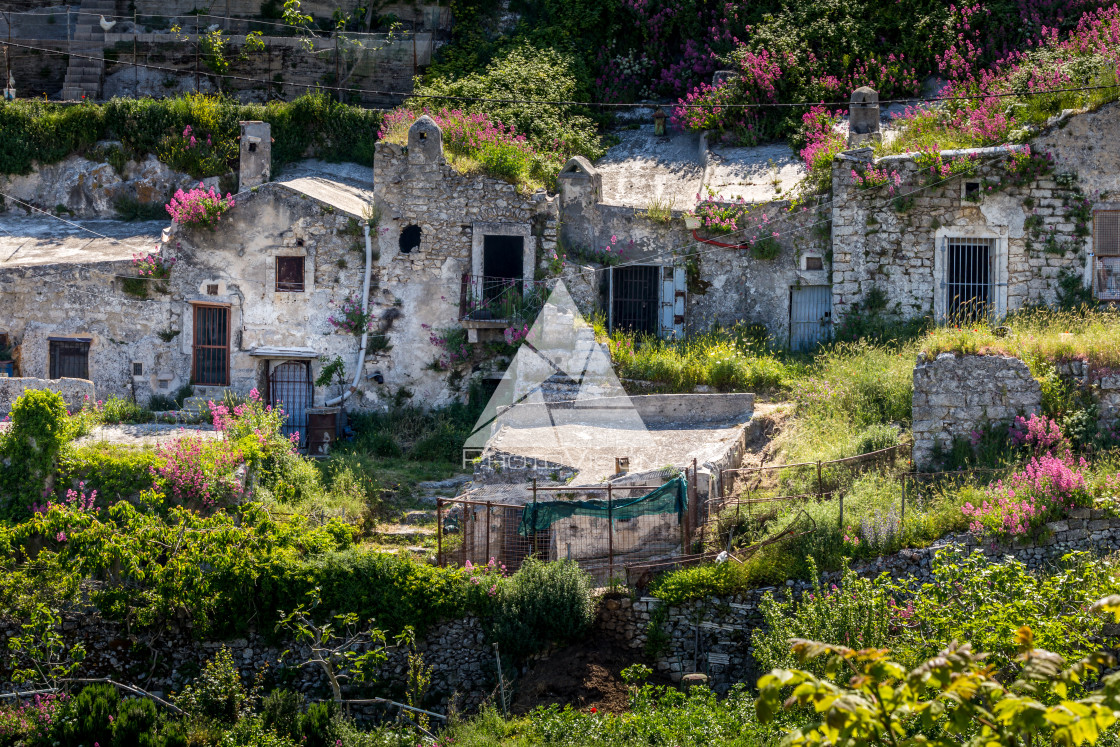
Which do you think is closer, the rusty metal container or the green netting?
the green netting

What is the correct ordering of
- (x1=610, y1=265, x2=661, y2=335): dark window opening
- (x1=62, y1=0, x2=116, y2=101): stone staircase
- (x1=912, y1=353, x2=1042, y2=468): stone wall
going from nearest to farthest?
(x1=912, y1=353, x2=1042, y2=468): stone wall → (x1=610, y1=265, x2=661, y2=335): dark window opening → (x1=62, y1=0, x2=116, y2=101): stone staircase

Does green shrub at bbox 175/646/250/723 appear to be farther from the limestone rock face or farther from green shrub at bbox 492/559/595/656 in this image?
the limestone rock face

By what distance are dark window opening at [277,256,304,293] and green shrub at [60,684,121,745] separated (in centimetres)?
782

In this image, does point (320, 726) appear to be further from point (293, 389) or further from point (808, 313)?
point (808, 313)

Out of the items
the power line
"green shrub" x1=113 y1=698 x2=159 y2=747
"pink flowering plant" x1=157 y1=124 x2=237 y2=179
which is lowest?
"green shrub" x1=113 y1=698 x2=159 y2=747

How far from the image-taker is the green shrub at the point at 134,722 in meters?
12.4

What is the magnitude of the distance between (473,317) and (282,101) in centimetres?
862

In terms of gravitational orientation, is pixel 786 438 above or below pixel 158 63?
below

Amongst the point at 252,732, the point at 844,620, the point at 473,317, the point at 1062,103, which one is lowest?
the point at 252,732

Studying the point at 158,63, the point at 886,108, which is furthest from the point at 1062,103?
the point at 158,63

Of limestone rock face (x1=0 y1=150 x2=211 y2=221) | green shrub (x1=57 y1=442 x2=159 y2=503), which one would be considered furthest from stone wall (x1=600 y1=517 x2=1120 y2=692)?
limestone rock face (x1=0 y1=150 x2=211 y2=221)

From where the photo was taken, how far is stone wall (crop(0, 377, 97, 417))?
16875 mm

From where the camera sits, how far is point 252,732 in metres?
12.4

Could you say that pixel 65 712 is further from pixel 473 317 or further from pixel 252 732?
pixel 473 317
